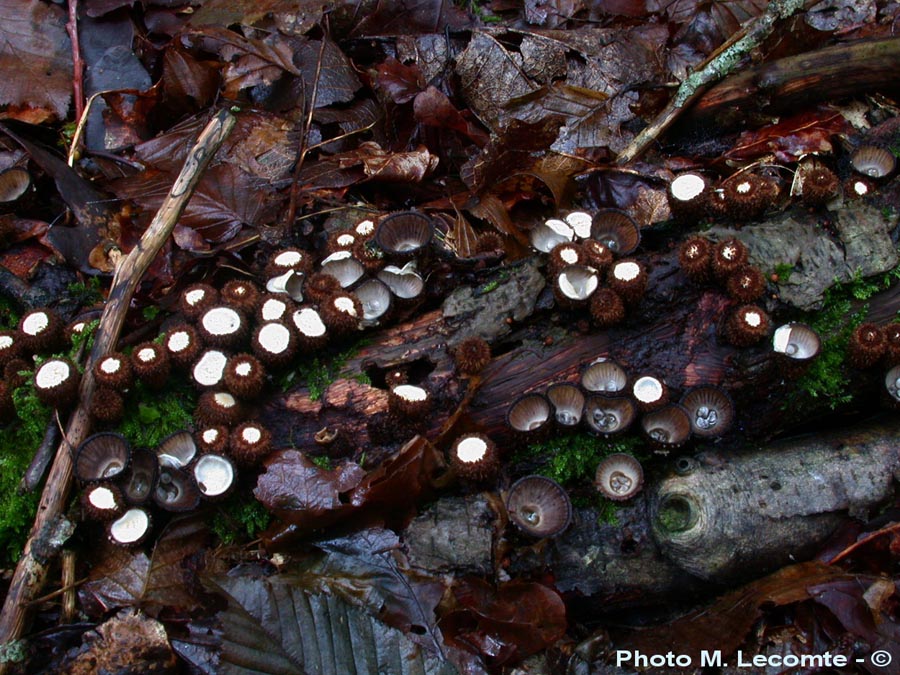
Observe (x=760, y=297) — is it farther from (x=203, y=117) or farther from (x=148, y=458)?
(x=203, y=117)

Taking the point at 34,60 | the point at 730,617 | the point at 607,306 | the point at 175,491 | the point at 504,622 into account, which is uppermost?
the point at 34,60

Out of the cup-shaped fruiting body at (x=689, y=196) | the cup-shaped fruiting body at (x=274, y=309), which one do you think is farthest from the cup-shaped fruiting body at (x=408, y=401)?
the cup-shaped fruiting body at (x=689, y=196)

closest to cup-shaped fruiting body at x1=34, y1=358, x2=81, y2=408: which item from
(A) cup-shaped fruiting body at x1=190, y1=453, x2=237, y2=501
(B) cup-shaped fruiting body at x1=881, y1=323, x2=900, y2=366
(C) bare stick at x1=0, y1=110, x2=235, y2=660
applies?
(C) bare stick at x1=0, y1=110, x2=235, y2=660

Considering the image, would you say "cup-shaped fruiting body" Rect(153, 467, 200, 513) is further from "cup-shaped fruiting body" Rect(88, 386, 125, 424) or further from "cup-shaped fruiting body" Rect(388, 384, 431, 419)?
"cup-shaped fruiting body" Rect(388, 384, 431, 419)

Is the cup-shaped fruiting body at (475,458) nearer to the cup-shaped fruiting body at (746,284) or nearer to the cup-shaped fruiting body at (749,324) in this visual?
the cup-shaped fruiting body at (749,324)

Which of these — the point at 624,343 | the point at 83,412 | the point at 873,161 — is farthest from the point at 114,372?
the point at 873,161

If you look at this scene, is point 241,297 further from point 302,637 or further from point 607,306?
point 607,306
